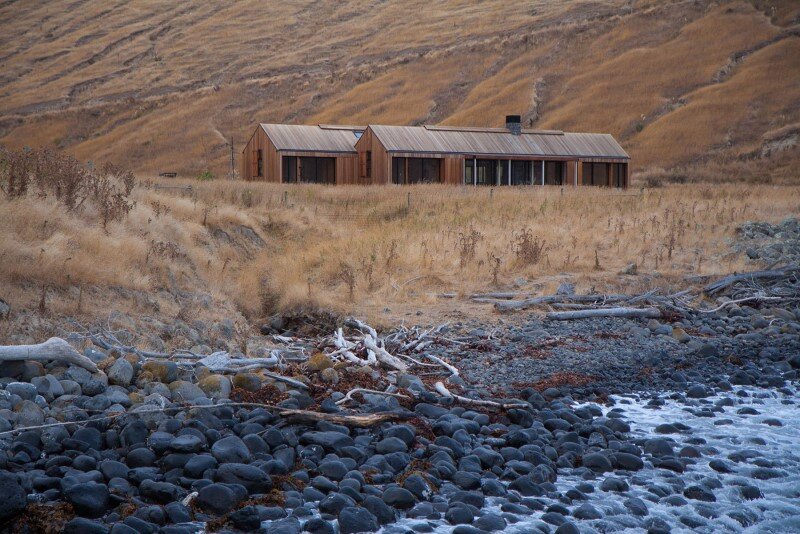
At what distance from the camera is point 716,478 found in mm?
6609

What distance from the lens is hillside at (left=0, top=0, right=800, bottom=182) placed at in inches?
2067

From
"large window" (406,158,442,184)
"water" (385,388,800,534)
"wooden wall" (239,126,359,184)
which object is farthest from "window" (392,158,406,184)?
"water" (385,388,800,534)

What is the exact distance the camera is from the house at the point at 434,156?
36062 mm

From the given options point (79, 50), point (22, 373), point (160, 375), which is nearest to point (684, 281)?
point (160, 375)

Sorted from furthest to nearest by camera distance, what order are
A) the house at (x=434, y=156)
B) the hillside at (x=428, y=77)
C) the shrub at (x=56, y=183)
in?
the hillside at (x=428, y=77) < the house at (x=434, y=156) < the shrub at (x=56, y=183)

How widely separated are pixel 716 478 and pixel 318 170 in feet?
108

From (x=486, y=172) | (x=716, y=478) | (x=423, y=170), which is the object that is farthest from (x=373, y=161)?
(x=716, y=478)

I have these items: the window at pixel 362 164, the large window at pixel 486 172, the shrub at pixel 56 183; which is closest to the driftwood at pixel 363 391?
the shrub at pixel 56 183

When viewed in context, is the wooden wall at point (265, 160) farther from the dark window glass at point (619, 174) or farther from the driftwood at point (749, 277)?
the driftwood at point (749, 277)

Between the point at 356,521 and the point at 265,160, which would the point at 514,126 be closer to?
the point at 265,160

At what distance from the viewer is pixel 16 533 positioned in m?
4.96

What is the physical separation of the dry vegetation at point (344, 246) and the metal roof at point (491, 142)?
32.2 ft

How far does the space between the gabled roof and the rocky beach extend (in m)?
27.9

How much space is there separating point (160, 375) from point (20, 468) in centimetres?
182
